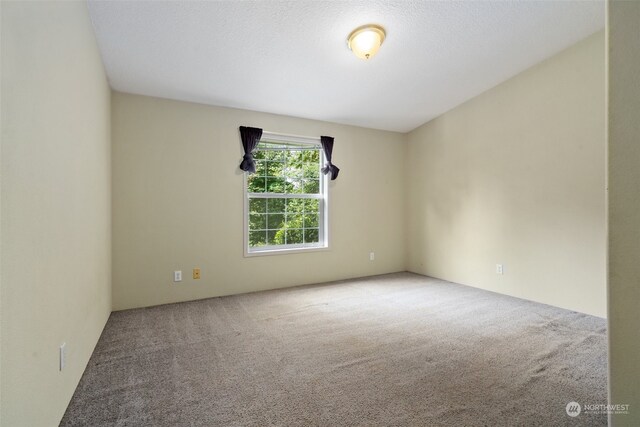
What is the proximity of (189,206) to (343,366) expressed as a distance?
2.44 meters

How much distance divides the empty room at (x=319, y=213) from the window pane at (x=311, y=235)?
0.02 metres

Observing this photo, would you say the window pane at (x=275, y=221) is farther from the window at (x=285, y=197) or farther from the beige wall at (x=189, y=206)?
the beige wall at (x=189, y=206)

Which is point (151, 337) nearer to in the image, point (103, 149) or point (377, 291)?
point (103, 149)

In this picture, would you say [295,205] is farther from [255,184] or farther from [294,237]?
[255,184]

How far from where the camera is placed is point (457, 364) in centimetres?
204

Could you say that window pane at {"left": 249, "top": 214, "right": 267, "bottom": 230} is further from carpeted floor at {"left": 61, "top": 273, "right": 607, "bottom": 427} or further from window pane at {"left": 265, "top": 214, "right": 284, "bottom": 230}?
carpeted floor at {"left": 61, "top": 273, "right": 607, "bottom": 427}

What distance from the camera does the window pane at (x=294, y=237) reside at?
13.6ft

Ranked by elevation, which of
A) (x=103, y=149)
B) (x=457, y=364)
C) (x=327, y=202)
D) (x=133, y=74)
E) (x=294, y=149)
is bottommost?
(x=457, y=364)

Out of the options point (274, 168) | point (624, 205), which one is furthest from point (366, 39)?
point (624, 205)

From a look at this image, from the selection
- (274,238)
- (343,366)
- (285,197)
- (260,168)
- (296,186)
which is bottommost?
(343,366)

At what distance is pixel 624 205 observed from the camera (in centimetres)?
87

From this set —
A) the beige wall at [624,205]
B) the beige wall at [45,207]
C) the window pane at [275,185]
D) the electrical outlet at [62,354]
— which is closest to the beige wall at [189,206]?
the window pane at [275,185]

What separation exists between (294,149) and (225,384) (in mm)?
3023

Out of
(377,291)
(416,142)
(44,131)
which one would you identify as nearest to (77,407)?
(44,131)
